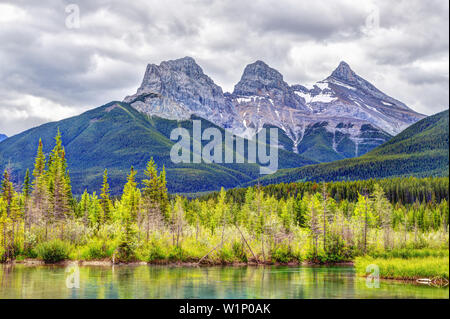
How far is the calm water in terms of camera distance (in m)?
35.5

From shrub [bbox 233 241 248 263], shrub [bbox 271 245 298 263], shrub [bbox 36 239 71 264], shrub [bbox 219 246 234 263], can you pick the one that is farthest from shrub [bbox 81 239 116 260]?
shrub [bbox 271 245 298 263]

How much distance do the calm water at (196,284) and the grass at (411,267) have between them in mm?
1978

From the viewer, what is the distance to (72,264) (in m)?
58.0

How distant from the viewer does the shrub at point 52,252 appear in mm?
58219

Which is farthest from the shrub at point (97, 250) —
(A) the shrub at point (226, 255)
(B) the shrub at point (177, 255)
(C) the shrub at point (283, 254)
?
(C) the shrub at point (283, 254)

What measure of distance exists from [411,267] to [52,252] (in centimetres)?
3927

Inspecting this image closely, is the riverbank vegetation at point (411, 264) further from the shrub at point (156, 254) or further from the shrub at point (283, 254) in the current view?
the shrub at point (156, 254)

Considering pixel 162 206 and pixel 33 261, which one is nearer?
pixel 33 261

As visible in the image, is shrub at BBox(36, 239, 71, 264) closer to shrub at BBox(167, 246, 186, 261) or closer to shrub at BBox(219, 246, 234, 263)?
shrub at BBox(167, 246, 186, 261)

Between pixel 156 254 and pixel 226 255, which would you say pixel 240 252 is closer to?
pixel 226 255

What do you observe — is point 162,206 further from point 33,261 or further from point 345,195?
point 345,195

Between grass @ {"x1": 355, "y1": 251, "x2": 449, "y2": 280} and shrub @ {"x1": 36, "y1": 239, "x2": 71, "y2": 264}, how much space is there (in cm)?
3387
